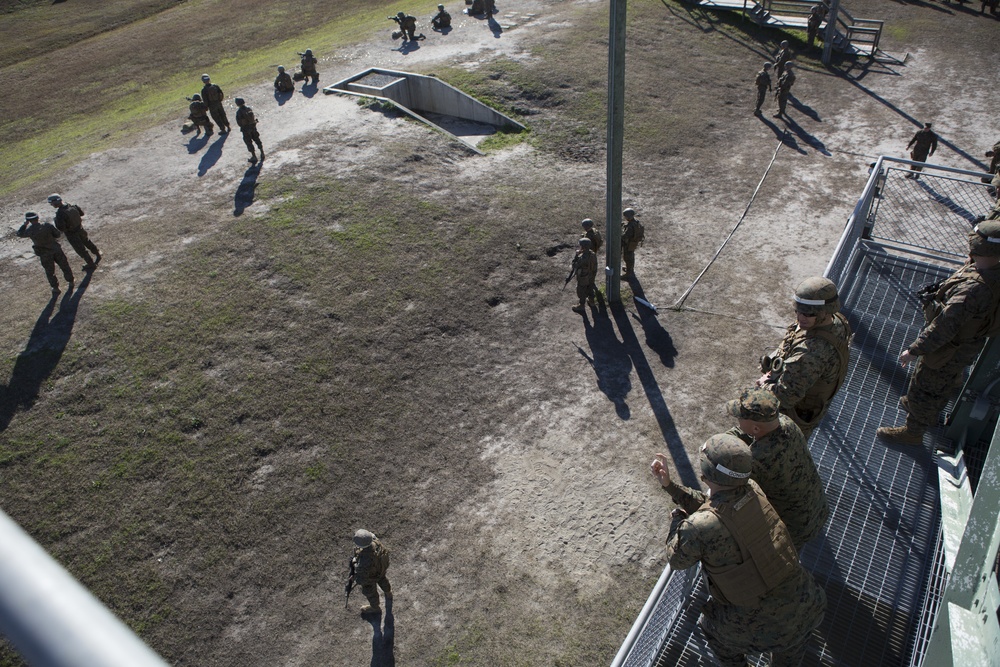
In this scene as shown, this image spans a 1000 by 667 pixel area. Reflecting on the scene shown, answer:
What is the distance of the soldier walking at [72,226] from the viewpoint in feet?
38.7

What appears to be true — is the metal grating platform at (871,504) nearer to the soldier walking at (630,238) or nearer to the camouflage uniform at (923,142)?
the soldier walking at (630,238)

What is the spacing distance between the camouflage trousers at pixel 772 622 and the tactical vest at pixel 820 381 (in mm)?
1900

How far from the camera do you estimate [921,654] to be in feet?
17.1

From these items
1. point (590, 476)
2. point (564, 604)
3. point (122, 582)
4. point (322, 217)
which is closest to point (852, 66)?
point (322, 217)

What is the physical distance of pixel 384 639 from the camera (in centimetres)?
728

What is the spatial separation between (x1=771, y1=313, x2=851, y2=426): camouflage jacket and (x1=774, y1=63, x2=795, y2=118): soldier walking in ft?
43.9

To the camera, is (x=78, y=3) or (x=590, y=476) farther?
(x=78, y=3)

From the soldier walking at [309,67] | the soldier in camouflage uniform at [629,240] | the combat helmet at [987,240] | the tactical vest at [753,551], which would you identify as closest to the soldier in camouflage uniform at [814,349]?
the combat helmet at [987,240]

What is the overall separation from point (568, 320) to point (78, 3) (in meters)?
31.3

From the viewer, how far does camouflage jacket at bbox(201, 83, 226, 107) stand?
16.3 meters

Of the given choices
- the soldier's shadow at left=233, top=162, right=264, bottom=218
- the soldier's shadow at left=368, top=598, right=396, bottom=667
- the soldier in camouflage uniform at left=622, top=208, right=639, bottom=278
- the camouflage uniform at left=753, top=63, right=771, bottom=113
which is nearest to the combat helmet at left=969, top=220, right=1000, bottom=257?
the soldier in camouflage uniform at left=622, top=208, right=639, bottom=278

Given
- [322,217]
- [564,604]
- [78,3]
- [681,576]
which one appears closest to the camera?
[681,576]

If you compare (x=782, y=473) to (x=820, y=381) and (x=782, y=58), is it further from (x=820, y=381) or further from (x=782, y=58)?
(x=782, y=58)

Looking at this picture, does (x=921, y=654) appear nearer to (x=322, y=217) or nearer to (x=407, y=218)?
(x=407, y=218)
